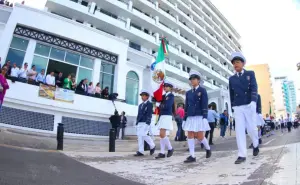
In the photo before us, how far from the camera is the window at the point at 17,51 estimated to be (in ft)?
38.0

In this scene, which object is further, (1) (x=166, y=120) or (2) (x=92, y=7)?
(2) (x=92, y=7)

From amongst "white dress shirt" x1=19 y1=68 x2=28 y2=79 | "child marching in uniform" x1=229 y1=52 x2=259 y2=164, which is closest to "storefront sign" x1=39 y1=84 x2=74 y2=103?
"white dress shirt" x1=19 y1=68 x2=28 y2=79

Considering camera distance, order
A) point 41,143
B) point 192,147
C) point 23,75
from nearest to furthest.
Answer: point 192,147 < point 41,143 < point 23,75

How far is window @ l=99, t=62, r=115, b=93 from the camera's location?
14391 mm

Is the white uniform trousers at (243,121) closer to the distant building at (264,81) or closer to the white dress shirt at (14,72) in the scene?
the white dress shirt at (14,72)

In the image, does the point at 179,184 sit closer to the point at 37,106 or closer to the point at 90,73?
the point at 37,106

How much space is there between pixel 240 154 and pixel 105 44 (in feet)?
38.7

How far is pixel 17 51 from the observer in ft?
38.4

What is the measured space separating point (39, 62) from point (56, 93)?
2681mm

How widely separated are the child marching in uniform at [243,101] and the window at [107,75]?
35.7 ft

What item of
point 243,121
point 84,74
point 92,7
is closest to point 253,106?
point 243,121

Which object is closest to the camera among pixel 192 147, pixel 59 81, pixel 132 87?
pixel 192 147

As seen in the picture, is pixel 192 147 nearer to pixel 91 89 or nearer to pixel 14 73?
pixel 91 89

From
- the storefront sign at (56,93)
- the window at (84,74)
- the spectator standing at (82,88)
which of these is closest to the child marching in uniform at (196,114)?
the storefront sign at (56,93)
